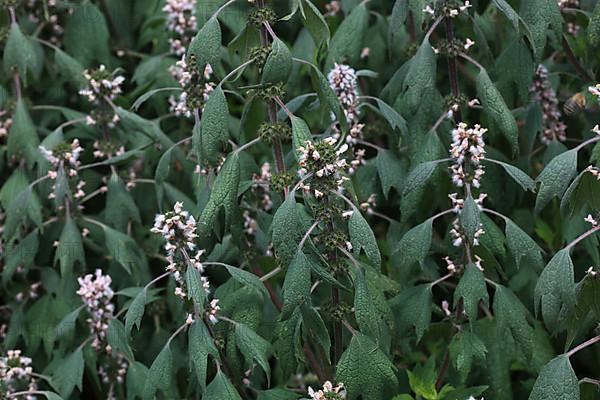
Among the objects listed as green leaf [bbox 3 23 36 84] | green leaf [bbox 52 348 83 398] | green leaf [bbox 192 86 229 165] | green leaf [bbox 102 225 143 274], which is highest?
green leaf [bbox 3 23 36 84]

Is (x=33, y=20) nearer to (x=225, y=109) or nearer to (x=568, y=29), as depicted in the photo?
(x=225, y=109)

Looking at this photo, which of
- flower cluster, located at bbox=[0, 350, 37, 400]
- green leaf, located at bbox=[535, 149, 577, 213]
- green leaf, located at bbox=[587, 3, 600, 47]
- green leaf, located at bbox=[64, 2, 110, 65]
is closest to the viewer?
green leaf, located at bbox=[535, 149, 577, 213]

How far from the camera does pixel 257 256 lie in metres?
3.07

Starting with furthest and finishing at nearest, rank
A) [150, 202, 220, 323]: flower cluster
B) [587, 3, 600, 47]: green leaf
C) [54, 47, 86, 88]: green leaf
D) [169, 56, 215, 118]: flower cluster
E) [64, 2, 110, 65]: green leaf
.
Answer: [64, 2, 110, 65]: green leaf < [54, 47, 86, 88]: green leaf < [587, 3, 600, 47]: green leaf < [169, 56, 215, 118]: flower cluster < [150, 202, 220, 323]: flower cluster

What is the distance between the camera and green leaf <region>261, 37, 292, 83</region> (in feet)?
8.43

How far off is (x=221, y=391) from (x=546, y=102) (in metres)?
1.59

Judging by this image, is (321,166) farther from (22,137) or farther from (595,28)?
(22,137)

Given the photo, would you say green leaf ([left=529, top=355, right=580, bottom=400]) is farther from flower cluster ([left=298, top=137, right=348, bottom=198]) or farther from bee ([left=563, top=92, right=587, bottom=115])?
bee ([left=563, top=92, right=587, bottom=115])

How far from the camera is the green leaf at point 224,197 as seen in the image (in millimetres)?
2611

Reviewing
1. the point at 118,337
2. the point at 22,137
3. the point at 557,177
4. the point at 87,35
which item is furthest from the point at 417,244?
the point at 87,35

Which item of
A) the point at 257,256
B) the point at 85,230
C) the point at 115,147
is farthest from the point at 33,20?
the point at 257,256

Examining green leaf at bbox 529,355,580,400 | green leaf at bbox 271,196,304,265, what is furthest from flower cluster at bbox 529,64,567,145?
green leaf at bbox 271,196,304,265

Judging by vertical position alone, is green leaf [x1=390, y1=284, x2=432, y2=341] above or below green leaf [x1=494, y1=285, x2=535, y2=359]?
above

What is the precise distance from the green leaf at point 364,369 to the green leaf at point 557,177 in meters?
0.59
